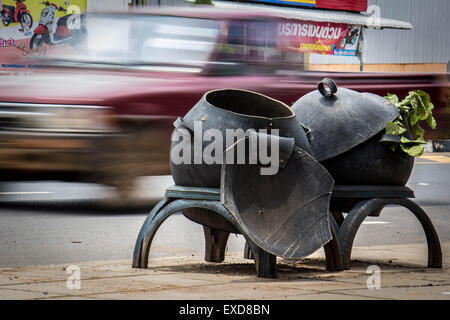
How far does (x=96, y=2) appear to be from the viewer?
28.1m

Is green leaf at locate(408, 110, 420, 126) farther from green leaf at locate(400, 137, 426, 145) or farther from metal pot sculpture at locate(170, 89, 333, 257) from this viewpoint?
metal pot sculpture at locate(170, 89, 333, 257)

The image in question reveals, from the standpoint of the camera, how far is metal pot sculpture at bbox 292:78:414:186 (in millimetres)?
5648

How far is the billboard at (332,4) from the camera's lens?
30569 millimetres

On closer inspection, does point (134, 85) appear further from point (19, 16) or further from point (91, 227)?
point (19, 16)

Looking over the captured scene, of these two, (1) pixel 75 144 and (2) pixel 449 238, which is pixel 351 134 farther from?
(1) pixel 75 144

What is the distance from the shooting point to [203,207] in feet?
16.8

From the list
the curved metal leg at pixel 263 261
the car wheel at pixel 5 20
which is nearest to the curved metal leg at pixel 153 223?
the curved metal leg at pixel 263 261

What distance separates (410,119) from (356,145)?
1.94 feet

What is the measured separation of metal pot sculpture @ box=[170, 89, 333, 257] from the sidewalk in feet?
0.81

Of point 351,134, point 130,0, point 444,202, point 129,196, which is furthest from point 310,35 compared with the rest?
point 351,134

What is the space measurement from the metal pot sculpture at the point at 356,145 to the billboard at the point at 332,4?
24.6m

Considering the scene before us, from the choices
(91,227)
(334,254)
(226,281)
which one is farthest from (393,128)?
(91,227)

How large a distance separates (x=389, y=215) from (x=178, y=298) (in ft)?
17.9
